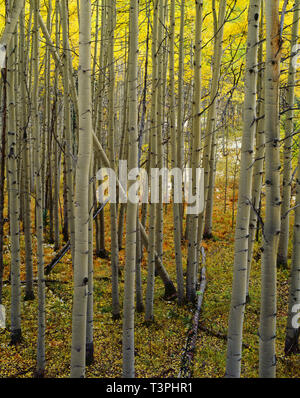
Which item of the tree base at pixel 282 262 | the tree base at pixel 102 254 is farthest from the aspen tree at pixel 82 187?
the tree base at pixel 282 262

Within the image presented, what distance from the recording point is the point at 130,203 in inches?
107

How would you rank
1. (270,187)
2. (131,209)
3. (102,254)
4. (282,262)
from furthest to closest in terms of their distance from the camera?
(102,254) < (282,262) < (131,209) < (270,187)

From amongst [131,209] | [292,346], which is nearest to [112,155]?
[131,209]

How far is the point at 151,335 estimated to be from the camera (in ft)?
14.3

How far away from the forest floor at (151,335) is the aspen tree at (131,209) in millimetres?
1039

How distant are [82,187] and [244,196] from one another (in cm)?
120

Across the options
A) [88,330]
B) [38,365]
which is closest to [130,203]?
[88,330]

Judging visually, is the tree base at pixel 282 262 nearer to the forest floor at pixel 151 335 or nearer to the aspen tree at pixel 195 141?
the forest floor at pixel 151 335

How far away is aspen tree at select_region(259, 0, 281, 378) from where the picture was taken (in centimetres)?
208

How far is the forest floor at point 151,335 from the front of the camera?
3.66m

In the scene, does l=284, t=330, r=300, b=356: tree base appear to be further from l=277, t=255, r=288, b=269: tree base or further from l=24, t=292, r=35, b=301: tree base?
l=24, t=292, r=35, b=301: tree base

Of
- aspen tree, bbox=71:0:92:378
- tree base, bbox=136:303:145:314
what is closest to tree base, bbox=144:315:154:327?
tree base, bbox=136:303:145:314

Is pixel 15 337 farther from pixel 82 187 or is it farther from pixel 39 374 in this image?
pixel 82 187
